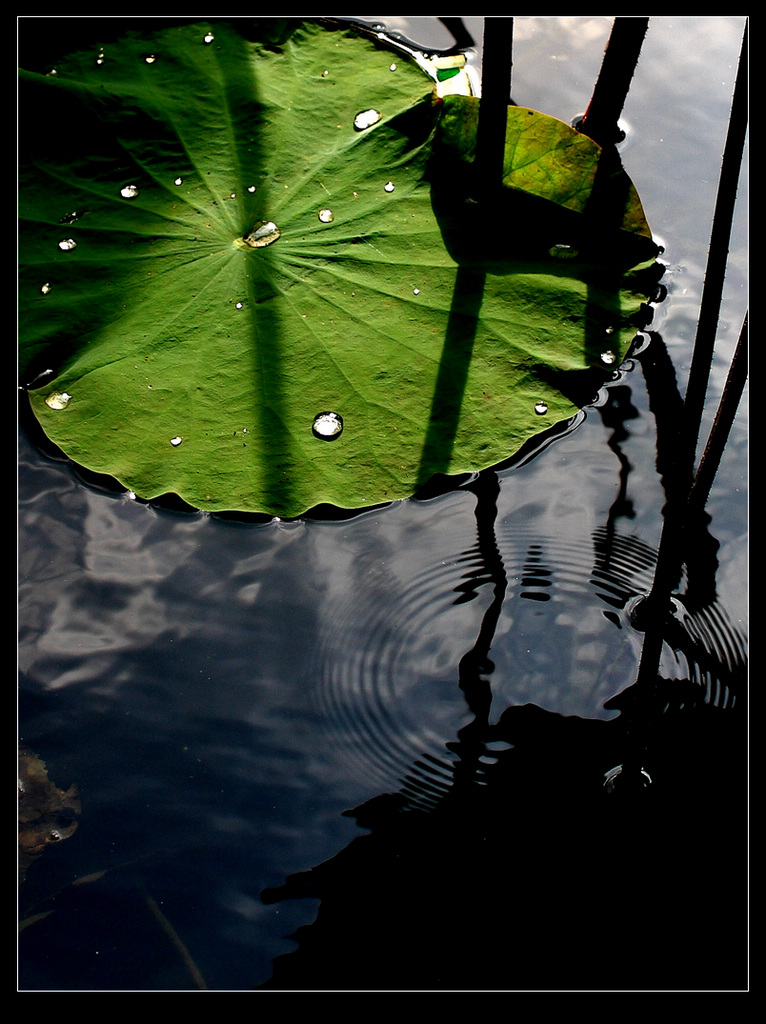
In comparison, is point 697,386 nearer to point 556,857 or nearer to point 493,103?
point 556,857

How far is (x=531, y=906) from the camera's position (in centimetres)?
112

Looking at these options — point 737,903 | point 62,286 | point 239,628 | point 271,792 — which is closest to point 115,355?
point 62,286

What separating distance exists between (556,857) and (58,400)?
122cm

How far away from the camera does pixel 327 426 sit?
4.78 feet

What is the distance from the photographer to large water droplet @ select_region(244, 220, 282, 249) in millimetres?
1584

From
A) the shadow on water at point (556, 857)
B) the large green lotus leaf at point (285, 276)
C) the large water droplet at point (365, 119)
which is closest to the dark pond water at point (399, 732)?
the shadow on water at point (556, 857)

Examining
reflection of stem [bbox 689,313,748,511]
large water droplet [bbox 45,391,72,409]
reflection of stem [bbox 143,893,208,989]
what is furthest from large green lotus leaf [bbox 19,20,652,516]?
reflection of stem [bbox 143,893,208,989]

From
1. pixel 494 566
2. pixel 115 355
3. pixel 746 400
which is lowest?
pixel 494 566

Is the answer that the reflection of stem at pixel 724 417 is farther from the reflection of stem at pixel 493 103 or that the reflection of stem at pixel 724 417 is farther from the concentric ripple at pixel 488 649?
the reflection of stem at pixel 493 103

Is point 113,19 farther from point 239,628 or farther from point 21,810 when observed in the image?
point 21,810

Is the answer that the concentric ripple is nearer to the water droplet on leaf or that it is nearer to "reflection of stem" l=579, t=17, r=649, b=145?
the water droplet on leaf

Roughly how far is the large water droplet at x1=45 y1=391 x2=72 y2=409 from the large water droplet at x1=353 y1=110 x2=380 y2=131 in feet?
2.90

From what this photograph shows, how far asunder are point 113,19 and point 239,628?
152cm

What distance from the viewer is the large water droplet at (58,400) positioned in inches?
59.1
